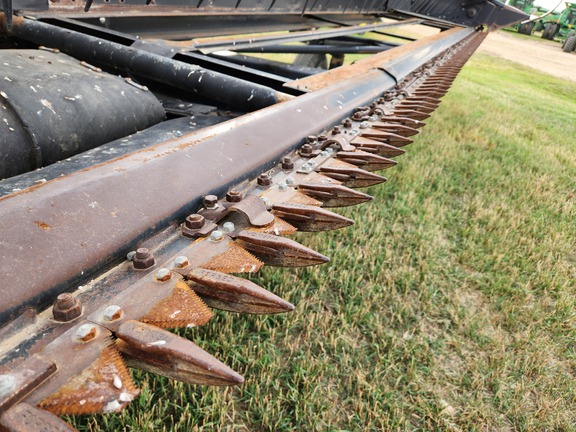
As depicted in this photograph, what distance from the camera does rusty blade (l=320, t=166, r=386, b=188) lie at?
160 cm

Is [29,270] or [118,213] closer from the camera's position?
[29,270]

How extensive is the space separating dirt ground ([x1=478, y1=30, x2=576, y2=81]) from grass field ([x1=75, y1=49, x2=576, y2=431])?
1894 centimetres

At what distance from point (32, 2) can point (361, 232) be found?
2887mm

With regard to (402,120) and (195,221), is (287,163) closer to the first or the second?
(195,221)

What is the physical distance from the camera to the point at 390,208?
4.44m

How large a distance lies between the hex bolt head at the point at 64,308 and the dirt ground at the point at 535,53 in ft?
75.4

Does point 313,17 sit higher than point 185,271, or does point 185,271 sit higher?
point 313,17

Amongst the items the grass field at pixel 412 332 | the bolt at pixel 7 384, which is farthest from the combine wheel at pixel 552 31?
the bolt at pixel 7 384

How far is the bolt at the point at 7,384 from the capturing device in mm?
609

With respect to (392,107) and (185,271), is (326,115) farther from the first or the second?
(185,271)

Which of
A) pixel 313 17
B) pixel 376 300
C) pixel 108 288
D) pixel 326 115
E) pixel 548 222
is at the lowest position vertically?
pixel 376 300

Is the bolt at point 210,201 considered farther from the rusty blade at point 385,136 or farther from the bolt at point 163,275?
the rusty blade at point 385,136

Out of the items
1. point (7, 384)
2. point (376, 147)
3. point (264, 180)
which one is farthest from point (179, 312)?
point (376, 147)

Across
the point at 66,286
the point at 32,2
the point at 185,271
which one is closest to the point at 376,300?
the point at 185,271
